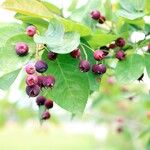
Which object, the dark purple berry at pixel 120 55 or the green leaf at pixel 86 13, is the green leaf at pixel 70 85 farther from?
the green leaf at pixel 86 13

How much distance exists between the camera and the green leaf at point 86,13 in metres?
2.10

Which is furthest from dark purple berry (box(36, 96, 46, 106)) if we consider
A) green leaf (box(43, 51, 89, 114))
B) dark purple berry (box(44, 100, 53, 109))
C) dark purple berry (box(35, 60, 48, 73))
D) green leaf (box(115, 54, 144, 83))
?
dark purple berry (box(35, 60, 48, 73))

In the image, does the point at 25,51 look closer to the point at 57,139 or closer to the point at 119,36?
the point at 119,36

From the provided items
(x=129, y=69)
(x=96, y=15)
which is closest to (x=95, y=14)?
(x=96, y=15)

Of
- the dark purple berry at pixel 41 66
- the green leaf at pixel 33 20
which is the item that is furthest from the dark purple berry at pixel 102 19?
the dark purple berry at pixel 41 66

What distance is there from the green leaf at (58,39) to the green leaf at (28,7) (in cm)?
5

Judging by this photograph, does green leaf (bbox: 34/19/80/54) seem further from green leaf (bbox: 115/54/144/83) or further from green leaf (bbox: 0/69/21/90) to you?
green leaf (bbox: 115/54/144/83)

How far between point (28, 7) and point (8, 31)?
4.2 inches

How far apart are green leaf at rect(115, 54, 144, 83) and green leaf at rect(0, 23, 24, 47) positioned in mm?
427

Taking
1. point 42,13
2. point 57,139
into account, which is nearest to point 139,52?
point 42,13

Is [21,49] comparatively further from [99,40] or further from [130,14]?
[130,14]

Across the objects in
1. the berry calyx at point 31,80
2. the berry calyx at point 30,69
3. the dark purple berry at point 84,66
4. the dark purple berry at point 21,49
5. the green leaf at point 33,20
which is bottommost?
the dark purple berry at point 84,66

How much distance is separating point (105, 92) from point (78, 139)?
27.0 meters

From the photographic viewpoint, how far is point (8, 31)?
1.73m
